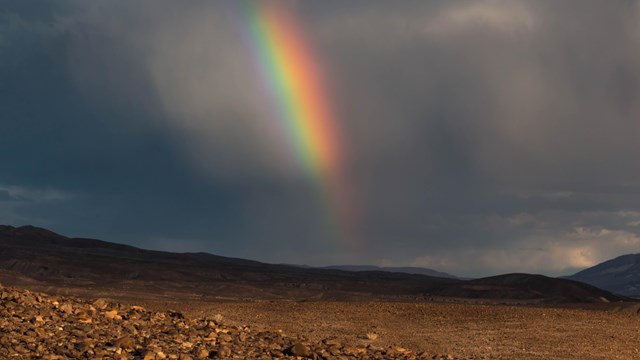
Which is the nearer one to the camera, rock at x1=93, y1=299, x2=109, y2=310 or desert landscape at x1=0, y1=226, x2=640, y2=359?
desert landscape at x1=0, y1=226, x2=640, y2=359

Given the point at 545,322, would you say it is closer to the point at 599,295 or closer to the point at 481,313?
the point at 481,313

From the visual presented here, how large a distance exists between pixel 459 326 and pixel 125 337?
17.3 meters

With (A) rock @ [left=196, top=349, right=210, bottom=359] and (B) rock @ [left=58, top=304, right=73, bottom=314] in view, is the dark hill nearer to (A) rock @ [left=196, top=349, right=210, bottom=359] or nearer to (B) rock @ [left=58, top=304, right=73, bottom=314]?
(B) rock @ [left=58, top=304, right=73, bottom=314]

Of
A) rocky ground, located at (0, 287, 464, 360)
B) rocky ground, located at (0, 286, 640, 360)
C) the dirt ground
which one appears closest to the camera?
rocky ground, located at (0, 287, 464, 360)

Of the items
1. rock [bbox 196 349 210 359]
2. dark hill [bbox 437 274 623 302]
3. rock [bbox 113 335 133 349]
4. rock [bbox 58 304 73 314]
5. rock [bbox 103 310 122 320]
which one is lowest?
rock [bbox 196 349 210 359]

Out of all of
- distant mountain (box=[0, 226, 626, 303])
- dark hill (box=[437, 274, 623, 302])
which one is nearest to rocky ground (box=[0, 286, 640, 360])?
distant mountain (box=[0, 226, 626, 303])

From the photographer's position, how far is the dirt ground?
997 inches

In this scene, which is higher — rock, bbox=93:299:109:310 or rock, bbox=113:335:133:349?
rock, bbox=93:299:109:310

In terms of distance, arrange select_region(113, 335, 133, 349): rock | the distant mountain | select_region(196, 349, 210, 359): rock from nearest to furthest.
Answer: select_region(113, 335, 133, 349): rock
select_region(196, 349, 210, 359): rock
the distant mountain

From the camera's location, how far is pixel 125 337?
16641 millimetres

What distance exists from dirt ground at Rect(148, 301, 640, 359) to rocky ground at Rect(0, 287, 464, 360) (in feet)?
19.7

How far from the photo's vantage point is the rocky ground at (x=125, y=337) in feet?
51.5

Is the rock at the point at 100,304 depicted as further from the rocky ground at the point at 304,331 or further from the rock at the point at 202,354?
the rock at the point at 202,354

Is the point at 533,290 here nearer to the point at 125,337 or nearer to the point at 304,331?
the point at 304,331
